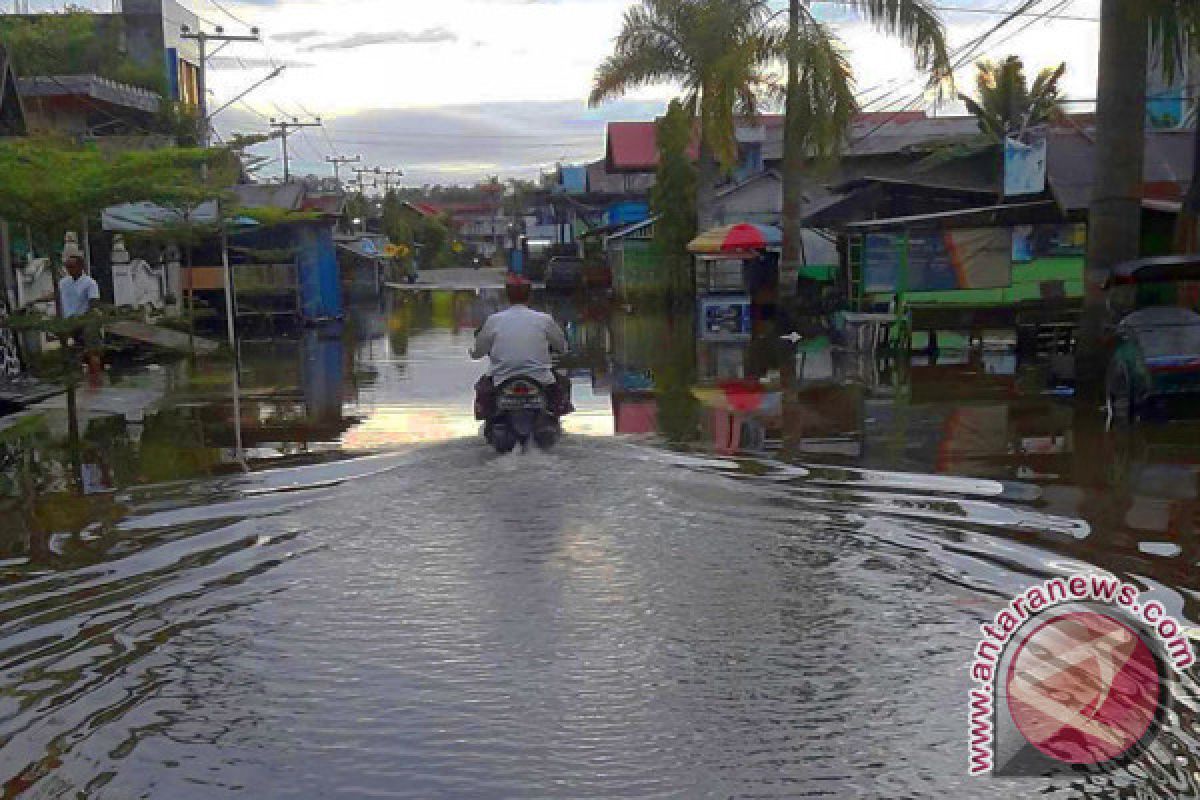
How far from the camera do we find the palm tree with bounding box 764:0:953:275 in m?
22.9

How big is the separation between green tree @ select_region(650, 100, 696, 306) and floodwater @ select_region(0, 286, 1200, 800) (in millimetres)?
25306

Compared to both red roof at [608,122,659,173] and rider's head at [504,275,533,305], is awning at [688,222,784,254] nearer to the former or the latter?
rider's head at [504,275,533,305]

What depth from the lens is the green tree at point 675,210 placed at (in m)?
38.5

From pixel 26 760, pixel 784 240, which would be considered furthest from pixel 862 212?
pixel 26 760

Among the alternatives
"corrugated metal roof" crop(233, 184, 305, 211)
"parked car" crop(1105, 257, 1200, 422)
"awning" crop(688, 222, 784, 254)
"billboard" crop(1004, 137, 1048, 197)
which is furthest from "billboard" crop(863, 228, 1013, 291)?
"corrugated metal roof" crop(233, 184, 305, 211)

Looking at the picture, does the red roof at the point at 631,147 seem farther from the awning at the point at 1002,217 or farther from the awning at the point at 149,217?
the awning at the point at 1002,217

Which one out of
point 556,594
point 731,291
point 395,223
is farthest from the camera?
point 395,223

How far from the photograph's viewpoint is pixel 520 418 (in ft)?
35.3

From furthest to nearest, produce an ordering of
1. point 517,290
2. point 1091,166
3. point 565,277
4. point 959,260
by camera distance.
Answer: point 565,277 → point 1091,166 → point 959,260 → point 517,290

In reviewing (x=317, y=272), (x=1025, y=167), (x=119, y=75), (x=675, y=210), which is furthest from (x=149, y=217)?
(x=119, y=75)

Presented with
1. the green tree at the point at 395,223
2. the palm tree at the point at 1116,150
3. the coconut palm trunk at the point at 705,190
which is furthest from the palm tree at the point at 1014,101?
the green tree at the point at 395,223

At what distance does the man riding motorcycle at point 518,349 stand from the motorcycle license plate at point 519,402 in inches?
6.7

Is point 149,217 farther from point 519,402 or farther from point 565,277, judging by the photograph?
point 565,277

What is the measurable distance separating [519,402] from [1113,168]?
8.15 metres
